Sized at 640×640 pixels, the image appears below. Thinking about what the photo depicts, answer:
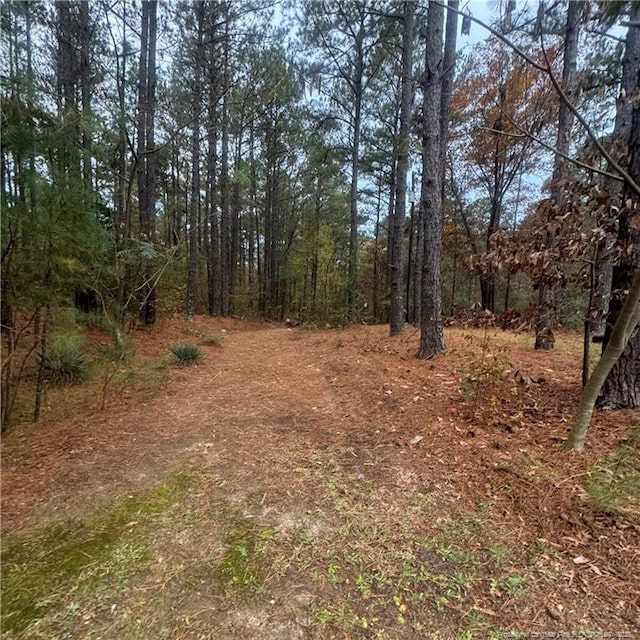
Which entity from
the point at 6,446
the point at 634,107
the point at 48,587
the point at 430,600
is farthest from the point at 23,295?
the point at 634,107

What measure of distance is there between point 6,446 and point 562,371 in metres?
5.69

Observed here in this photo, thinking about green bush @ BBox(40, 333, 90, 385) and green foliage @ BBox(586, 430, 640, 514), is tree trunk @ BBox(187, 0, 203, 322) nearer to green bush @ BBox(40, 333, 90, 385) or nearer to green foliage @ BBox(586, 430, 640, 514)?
green bush @ BBox(40, 333, 90, 385)

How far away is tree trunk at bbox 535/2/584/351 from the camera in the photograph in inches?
107

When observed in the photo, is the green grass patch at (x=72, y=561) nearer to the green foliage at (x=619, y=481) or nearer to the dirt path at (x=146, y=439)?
the dirt path at (x=146, y=439)

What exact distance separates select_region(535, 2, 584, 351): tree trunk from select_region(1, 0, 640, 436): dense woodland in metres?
0.04

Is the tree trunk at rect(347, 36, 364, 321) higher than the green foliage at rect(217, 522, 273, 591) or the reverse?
higher

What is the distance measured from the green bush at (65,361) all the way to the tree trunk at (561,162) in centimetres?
442

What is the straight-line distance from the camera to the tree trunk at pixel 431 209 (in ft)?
15.3

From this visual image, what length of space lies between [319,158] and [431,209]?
22.8 ft

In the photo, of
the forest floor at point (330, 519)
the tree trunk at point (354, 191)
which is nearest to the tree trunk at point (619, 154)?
the forest floor at point (330, 519)

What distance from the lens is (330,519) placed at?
1947 mm

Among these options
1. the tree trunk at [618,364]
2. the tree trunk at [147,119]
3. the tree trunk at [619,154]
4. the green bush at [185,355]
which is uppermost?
the tree trunk at [147,119]

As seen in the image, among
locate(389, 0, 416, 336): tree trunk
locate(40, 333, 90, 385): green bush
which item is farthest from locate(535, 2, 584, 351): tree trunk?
locate(40, 333, 90, 385): green bush

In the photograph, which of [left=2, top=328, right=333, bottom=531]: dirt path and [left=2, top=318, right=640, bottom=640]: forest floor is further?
Result: [left=2, top=328, right=333, bottom=531]: dirt path
